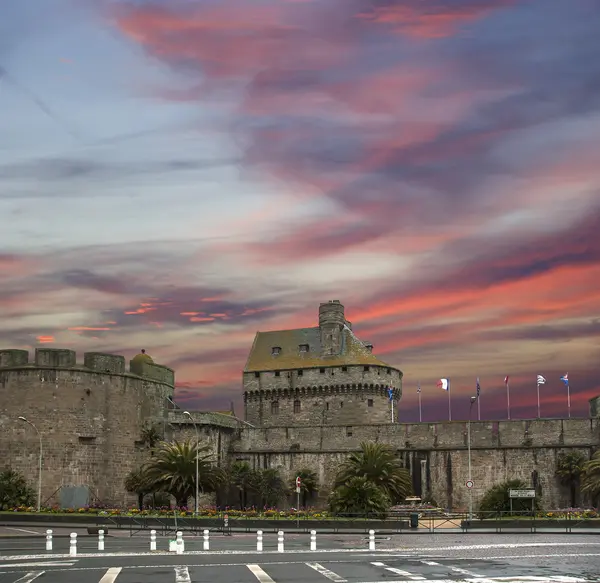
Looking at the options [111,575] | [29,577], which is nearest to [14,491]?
[29,577]

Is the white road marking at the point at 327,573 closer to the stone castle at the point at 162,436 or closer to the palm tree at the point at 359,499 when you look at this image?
the palm tree at the point at 359,499

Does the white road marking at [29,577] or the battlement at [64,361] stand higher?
the battlement at [64,361]

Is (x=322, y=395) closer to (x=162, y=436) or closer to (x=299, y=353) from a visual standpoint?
(x=299, y=353)

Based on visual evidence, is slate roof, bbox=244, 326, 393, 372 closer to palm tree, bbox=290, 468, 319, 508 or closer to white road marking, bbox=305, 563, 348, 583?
palm tree, bbox=290, 468, 319, 508

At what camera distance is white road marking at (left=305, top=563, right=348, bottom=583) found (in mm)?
24872

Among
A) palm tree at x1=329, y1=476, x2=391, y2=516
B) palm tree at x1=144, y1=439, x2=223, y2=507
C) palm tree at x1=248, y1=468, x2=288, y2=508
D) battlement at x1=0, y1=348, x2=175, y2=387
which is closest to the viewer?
palm tree at x1=329, y1=476, x2=391, y2=516

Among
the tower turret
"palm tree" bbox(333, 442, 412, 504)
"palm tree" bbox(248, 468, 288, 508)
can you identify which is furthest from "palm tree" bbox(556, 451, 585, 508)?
the tower turret

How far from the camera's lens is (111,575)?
2656 cm

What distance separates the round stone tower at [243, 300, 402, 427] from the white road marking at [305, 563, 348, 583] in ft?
215

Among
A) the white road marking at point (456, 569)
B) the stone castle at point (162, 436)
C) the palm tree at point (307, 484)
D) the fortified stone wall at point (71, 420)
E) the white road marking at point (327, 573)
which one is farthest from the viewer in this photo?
Result: the palm tree at point (307, 484)

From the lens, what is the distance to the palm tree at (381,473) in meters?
67.8

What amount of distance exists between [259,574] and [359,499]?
3592cm

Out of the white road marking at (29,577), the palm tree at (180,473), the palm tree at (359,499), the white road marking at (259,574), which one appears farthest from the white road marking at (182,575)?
the palm tree at (180,473)

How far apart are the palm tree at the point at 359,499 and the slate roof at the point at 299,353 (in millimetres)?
34274
